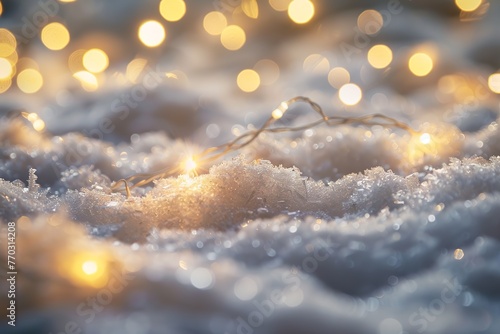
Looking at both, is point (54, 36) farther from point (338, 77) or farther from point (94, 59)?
point (338, 77)

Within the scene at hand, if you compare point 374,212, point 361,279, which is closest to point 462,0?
point 374,212

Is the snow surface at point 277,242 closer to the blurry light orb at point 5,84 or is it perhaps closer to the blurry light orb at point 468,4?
the blurry light orb at point 5,84

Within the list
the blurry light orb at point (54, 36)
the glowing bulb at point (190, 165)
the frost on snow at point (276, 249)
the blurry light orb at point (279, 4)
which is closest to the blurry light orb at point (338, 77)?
the blurry light orb at point (279, 4)

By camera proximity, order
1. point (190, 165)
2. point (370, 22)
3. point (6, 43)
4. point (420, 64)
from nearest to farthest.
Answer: point (190, 165) → point (420, 64) → point (6, 43) → point (370, 22)

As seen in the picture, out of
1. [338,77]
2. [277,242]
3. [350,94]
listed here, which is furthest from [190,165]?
[338,77]

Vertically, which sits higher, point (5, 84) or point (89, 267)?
point (5, 84)

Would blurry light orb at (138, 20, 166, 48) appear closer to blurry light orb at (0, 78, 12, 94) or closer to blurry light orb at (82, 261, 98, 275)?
blurry light orb at (0, 78, 12, 94)
